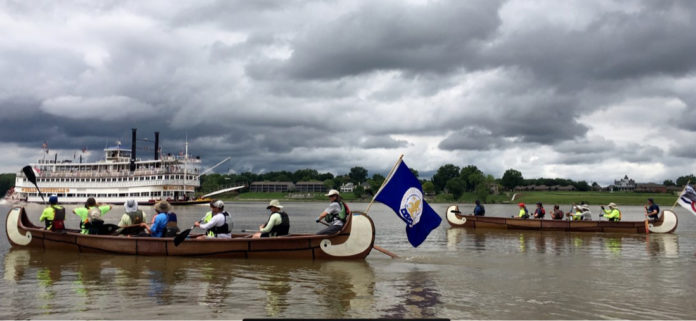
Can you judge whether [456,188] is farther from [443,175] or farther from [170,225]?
[170,225]

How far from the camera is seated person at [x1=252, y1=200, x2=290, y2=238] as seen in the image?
627 inches

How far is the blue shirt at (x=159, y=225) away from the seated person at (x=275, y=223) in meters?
3.12

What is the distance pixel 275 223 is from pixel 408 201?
14.1 feet

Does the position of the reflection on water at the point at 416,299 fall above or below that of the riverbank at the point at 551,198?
below

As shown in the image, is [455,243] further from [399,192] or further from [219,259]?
[219,259]

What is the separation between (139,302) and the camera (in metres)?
10.1

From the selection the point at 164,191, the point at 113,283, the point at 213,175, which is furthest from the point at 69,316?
the point at 213,175

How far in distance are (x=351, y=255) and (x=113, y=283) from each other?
6.91 meters

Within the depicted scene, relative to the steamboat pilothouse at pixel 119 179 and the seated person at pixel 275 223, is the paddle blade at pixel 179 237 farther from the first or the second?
the steamboat pilothouse at pixel 119 179

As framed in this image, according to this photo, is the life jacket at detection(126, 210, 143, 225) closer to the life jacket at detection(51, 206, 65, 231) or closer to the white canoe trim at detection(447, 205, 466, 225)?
the life jacket at detection(51, 206, 65, 231)

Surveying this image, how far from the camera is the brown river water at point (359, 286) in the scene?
9.44m

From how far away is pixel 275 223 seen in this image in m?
16.1

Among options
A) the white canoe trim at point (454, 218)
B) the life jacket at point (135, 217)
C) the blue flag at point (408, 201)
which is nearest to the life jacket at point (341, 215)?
the blue flag at point (408, 201)

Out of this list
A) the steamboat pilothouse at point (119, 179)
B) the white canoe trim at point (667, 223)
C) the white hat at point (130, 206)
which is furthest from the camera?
the steamboat pilothouse at point (119, 179)
